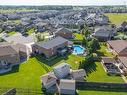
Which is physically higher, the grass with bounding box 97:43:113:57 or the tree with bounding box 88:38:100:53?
the tree with bounding box 88:38:100:53

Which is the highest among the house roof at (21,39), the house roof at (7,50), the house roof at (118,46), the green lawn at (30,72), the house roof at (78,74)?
the house roof at (7,50)

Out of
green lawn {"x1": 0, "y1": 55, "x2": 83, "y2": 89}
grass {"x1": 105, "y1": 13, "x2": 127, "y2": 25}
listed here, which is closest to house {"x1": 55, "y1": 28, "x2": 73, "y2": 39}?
green lawn {"x1": 0, "y1": 55, "x2": 83, "y2": 89}

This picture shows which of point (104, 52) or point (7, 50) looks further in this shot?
point (104, 52)

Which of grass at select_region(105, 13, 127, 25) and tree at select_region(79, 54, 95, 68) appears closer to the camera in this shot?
tree at select_region(79, 54, 95, 68)

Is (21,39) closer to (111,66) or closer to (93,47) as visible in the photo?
(93,47)

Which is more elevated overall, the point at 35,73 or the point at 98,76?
the point at 98,76

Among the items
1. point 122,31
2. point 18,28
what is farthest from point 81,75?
point 18,28

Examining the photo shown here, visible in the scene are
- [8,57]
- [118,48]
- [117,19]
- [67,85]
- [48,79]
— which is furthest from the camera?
[117,19]

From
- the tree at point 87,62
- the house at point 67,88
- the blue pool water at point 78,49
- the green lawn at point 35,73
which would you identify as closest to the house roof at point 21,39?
the blue pool water at point 78,49

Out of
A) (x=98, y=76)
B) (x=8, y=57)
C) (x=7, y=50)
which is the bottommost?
(x=98, y=76)

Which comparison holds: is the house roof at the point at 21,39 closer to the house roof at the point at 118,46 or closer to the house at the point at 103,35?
the house at the point at 103,35

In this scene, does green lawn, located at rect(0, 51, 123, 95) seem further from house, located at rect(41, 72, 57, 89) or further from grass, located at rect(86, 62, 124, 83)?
house, located at rect(41, 72, 57, 89)

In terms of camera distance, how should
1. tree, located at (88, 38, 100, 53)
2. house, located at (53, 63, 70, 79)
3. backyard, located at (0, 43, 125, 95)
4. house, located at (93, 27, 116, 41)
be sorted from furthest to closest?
1. house, located at (93, 27, 116, 41)
2. tree, located at (88, 38, 100, 53)
3. house, located at (53, 63, 70, 79)
4. backyard, located at (0, 43, 125, 95)

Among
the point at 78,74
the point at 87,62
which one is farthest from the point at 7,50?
the point at 78,74
